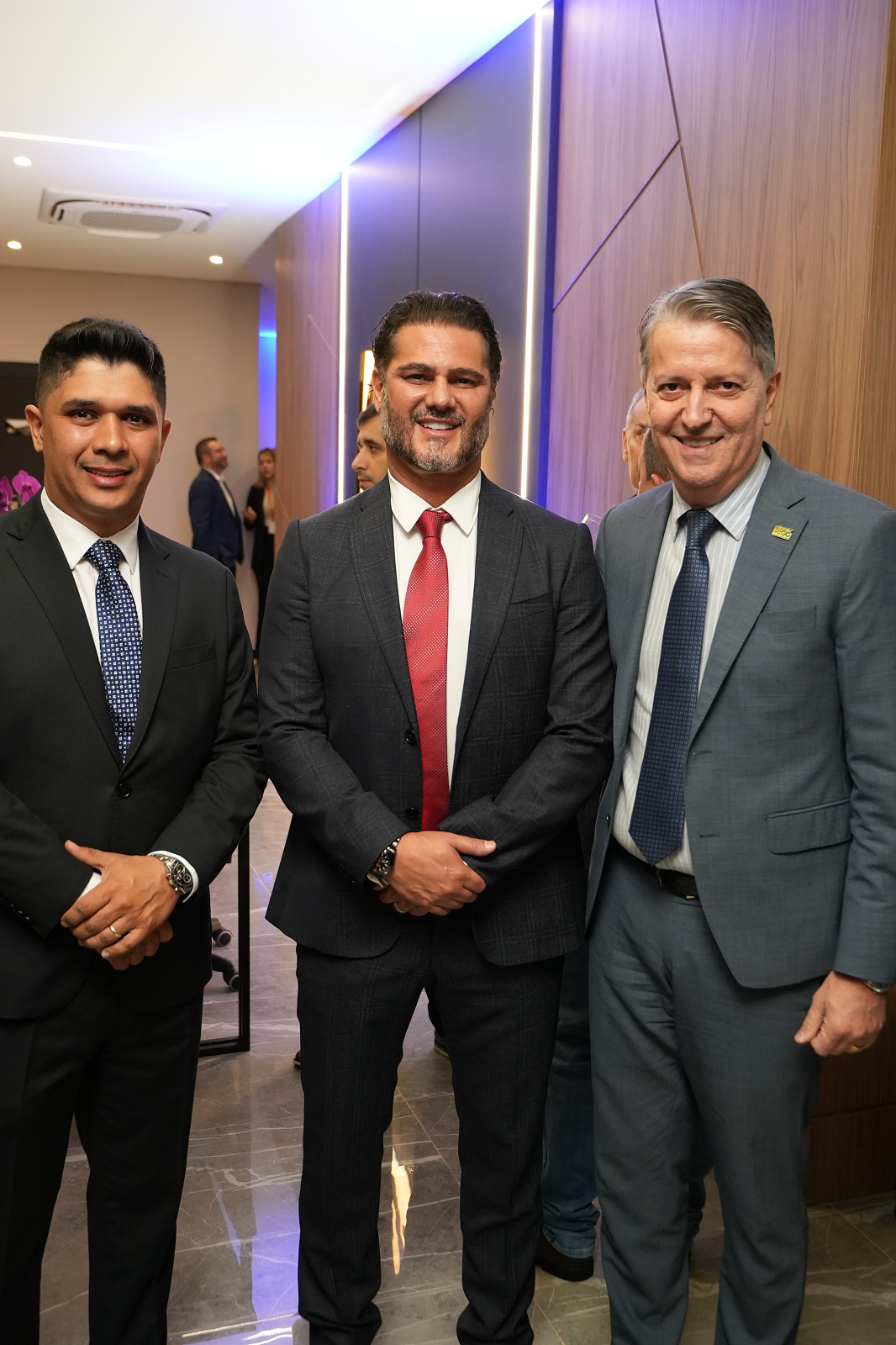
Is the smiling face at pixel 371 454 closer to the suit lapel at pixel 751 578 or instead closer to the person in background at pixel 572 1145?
the person in background at pixel 572 1145

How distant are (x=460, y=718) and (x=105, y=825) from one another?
0.58 m

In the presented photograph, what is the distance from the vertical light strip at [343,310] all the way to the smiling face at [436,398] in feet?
19.5

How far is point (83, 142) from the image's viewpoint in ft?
24.2

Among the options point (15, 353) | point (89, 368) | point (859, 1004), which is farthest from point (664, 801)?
point (15, 353)

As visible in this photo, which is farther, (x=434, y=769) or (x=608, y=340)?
(x=608, y=340)

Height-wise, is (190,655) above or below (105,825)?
above

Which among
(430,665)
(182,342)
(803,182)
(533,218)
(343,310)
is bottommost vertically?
Result: (430,665)

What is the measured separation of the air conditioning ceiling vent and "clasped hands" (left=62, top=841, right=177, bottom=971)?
8388 mm

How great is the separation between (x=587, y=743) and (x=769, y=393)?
0.64m

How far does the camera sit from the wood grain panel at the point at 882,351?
93.9 inches

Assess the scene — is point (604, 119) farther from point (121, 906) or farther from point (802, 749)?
point (121, 906)

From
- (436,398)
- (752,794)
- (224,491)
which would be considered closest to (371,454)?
(436,398)

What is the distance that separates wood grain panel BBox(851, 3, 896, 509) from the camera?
2.38 meters

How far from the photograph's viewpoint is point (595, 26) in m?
4.32
